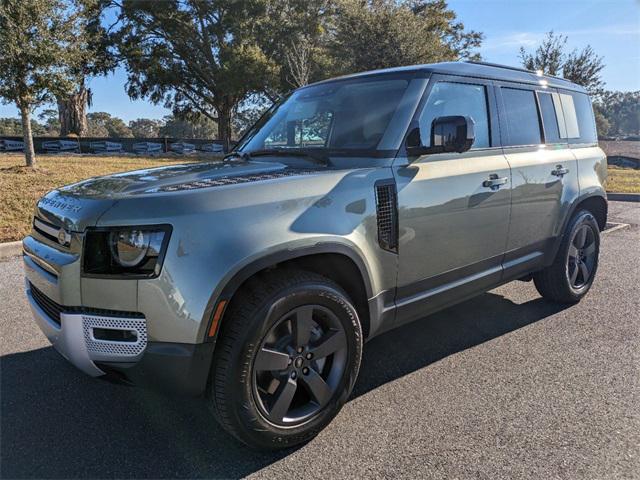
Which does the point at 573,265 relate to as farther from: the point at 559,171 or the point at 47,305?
the point at 47,305

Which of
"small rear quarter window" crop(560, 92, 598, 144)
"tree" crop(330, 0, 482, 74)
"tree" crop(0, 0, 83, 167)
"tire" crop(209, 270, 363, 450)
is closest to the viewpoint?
"tire" crop(209, 270, 363, 450)

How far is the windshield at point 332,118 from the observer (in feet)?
10.2

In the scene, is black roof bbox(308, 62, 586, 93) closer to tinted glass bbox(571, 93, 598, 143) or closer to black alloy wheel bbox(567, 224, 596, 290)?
tinted glass bbox(571, 93, 598, 143)

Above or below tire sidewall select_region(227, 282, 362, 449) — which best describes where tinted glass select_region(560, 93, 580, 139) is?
above

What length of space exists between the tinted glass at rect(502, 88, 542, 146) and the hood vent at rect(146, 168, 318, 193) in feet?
6.02

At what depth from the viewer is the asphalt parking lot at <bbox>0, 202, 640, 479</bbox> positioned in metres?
2.34

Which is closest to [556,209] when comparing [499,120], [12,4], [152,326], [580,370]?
[499,120]

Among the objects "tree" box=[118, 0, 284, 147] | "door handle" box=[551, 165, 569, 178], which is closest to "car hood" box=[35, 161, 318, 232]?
"door handle" box=[551, 165, 569, 178]

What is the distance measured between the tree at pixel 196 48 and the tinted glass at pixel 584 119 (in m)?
28.2

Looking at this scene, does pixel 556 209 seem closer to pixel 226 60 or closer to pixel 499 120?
pixel 499 120

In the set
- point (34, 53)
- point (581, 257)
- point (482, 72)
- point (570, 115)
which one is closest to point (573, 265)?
point (581, 257)

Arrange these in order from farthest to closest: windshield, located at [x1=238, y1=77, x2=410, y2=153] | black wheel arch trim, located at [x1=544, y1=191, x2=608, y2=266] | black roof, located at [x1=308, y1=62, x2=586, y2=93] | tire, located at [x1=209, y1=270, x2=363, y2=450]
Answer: black wheel arch trim, located at [x1=544, y1=191, x2=608, y2=266], black roof, located at [x1=308, y1=62, x2=586, y2=93], windshield, located at [x1=238, y1=77, x2=410, y2=153], tire, located at [x1=209, y1=270, x2=363, y2=450]

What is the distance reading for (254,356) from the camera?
2.27 meters

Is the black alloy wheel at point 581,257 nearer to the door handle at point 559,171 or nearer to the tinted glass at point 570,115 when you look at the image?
the door handle at point 559,171
